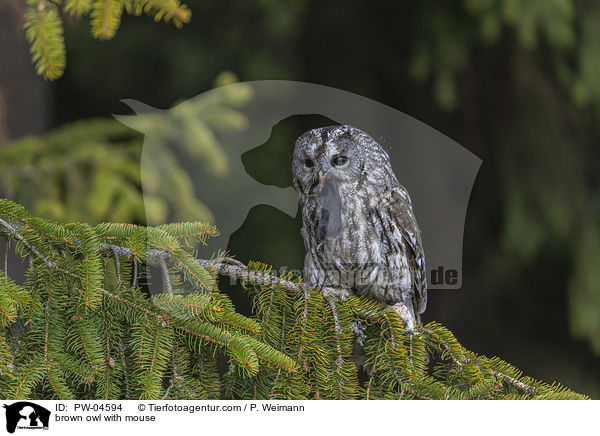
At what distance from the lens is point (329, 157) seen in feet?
4.21

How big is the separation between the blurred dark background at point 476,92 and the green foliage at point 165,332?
1529 millimetres

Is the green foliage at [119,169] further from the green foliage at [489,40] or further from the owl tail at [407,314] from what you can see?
the green foliage at [489,40]

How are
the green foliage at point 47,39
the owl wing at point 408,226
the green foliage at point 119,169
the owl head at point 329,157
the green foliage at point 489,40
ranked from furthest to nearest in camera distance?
the green foliage at point 489,40 → the green foliage at point 119,169 → the owl wing at point 408,226 → the owl head at point 329,157 → the green foliage at point 47,39

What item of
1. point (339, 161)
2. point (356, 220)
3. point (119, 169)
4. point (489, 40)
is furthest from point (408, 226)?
point (489, 40)

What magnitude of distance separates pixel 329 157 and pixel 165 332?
0.49m

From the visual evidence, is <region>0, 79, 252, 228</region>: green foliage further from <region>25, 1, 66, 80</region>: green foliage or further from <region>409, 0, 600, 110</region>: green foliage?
<region>409, 0, 600, 110</region>: green foliage

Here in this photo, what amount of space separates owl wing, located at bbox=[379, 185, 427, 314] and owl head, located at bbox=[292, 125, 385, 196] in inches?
4.7

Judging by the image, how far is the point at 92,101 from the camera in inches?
114

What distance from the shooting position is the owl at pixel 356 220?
1.30 meters

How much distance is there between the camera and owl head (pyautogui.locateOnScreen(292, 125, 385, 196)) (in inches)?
50.0
